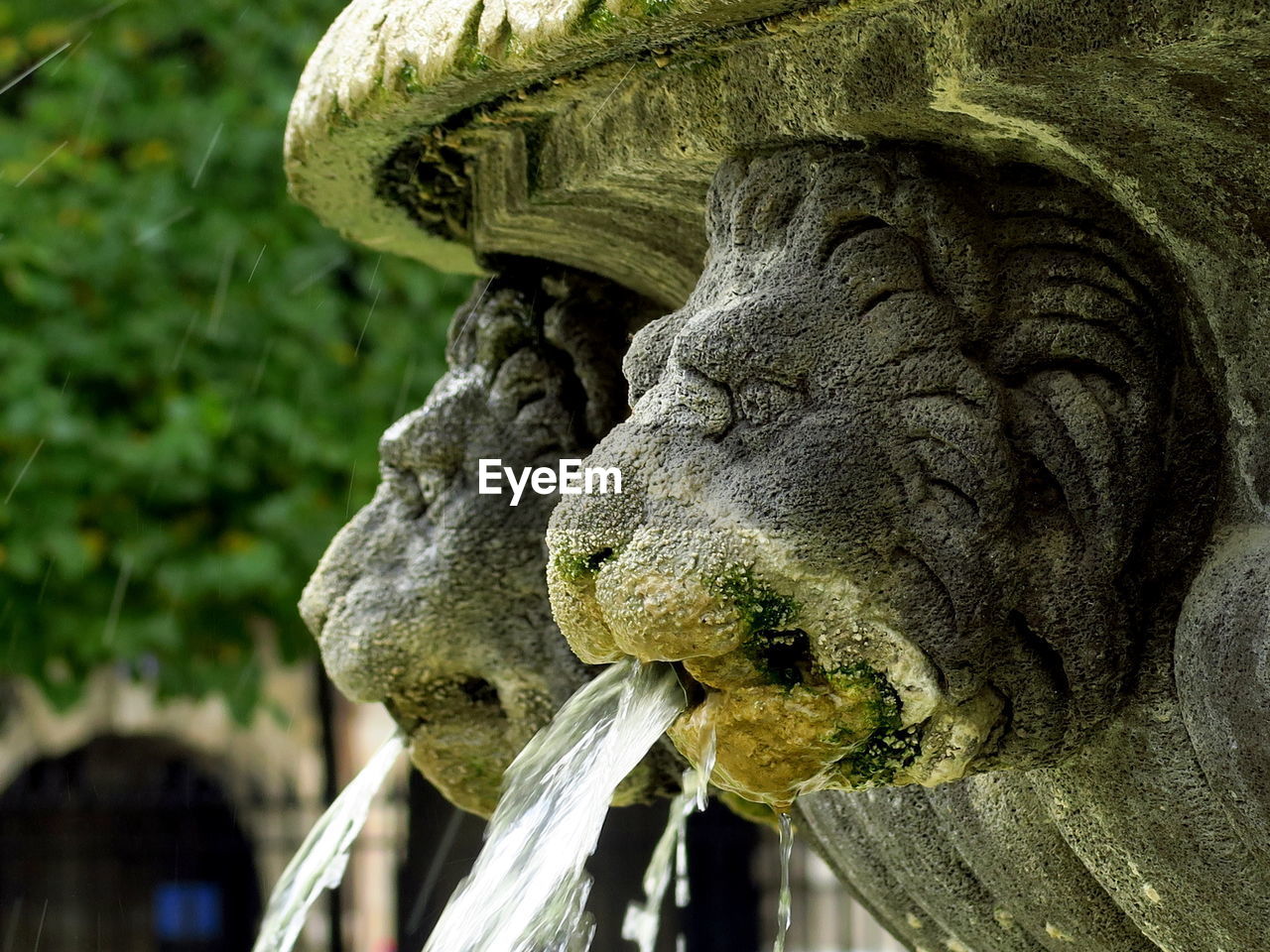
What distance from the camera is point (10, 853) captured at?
557cm

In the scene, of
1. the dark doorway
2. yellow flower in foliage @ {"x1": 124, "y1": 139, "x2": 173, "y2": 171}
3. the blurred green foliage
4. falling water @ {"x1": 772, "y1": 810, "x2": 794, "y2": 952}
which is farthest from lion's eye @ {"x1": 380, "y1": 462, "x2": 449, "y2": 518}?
the dark doorway

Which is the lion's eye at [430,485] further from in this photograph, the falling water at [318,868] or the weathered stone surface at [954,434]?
the weathered stone surface at [954,434]

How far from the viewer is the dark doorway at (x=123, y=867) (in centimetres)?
523

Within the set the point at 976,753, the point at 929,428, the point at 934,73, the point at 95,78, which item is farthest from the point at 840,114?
the point at 95,78

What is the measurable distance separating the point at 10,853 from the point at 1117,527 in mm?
5314

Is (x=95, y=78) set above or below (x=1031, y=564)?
above

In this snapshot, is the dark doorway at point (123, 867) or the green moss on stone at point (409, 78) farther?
the dark doorway at point (123, 867)

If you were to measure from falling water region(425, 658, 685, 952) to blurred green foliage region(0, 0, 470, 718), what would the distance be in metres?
2.15

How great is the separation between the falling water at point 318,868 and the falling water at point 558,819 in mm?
330

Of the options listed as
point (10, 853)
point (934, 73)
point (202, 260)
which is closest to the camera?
point (934, 73)

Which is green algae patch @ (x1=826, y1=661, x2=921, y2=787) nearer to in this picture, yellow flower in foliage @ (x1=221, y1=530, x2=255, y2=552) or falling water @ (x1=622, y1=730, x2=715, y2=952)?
falling water @ (x1=622, y1=730, x2=715, y2=952)

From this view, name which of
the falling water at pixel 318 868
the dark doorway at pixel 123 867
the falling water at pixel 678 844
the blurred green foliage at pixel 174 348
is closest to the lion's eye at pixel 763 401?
the falling water at pixel 678 844

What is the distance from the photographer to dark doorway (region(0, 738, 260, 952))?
5.23 m

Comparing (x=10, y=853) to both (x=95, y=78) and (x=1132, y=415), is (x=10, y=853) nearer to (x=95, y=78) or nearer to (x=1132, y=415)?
(x=95, y=78)
